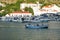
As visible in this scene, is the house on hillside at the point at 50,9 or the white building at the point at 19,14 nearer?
the white building at the point at 19,14

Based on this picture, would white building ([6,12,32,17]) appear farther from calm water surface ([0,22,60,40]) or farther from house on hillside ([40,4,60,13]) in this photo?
calm water surface ([0,22,60,40])

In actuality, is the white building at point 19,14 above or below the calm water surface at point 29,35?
below

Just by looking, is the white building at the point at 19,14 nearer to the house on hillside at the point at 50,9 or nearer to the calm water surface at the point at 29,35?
the house on hillside at the point at 50,9

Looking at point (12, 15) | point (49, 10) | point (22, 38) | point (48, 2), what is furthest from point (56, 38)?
point (48, 2)

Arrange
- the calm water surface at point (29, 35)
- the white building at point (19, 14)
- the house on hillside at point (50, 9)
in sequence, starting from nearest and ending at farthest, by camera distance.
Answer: the calm water surface at point (29, 35)
the white building at point (19, 14)
the house on hillside at point (50, 9)

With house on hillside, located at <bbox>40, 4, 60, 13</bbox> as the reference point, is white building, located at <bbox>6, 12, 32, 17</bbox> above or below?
below

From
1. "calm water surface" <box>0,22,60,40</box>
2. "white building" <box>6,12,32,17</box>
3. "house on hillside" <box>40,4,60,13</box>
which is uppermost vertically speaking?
"calm water surface" <box>0,22,60,40</box>

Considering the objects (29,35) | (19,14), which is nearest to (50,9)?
(19,14)

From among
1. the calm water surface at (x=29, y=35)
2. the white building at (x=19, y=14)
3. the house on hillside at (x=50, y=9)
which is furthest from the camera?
the house on hillside at (x=50, y=9)

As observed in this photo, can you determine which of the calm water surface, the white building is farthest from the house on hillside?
the calm water surface

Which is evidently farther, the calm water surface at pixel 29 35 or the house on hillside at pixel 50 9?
the house on hillside at pixel 50 9

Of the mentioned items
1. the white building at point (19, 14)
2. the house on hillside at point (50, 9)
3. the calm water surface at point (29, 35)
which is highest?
the calm water surface at point (29, 35)

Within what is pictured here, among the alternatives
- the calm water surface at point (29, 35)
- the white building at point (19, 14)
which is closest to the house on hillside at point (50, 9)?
the white building at point (19, 14)
